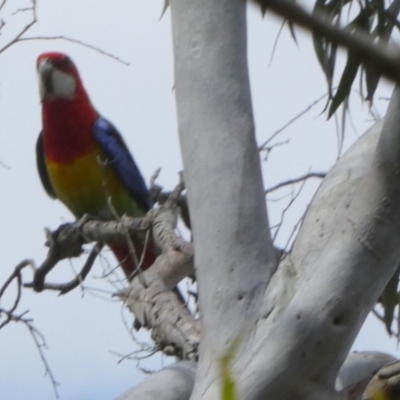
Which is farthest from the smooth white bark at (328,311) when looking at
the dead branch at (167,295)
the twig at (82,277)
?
the twig at (82,277)

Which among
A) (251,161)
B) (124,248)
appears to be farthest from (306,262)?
(124,248)

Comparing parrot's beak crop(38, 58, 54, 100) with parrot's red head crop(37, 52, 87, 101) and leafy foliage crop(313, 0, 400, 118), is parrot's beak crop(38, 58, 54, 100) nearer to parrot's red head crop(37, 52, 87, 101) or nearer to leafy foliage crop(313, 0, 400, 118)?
parrot's red head crop(37, 52, 87, 101)

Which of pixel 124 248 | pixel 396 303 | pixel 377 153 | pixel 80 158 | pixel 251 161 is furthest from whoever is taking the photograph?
pixel 80 158

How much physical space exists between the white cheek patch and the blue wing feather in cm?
22

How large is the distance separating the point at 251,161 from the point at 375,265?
37cm

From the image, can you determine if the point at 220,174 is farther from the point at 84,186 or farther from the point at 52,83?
the point at 52,83

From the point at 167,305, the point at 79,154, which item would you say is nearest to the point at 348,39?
the point at 167,305

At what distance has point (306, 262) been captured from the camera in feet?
5.07

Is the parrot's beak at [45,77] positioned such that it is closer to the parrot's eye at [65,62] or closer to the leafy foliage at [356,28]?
the parrot's eye at [65,62]

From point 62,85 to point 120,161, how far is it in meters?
0.54

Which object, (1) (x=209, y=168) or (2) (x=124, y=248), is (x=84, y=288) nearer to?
(1) (x=209, y=168)

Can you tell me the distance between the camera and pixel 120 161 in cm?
396

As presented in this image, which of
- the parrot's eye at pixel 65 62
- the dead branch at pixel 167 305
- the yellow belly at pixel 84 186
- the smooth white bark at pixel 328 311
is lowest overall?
the smooth white bark at pixel 328 311

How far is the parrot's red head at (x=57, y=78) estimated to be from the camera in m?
4.00
